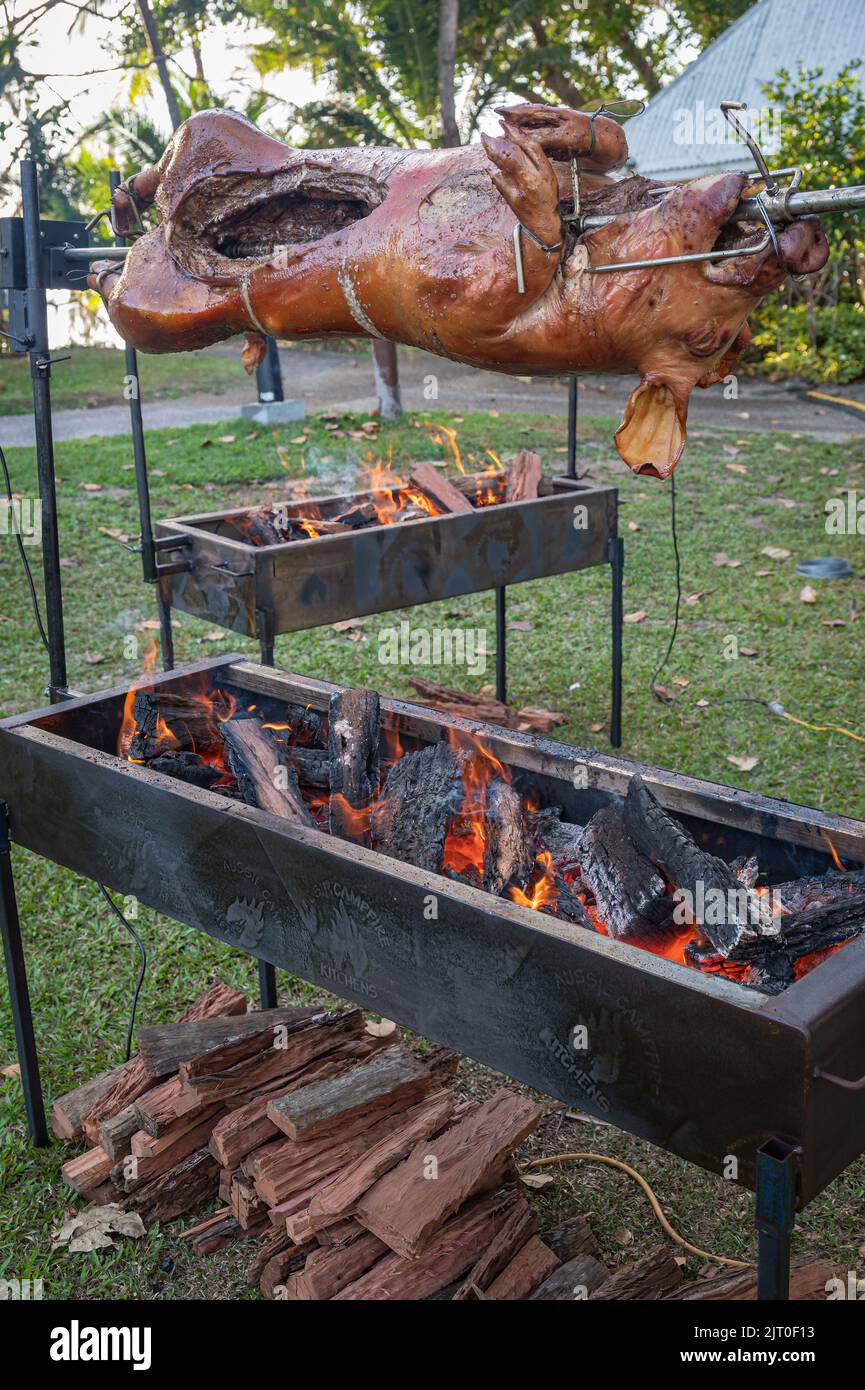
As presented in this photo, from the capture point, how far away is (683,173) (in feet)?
56.6

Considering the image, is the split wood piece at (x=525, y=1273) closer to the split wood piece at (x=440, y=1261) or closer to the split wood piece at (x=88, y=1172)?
the split wood piece at (x=440, y=1261)

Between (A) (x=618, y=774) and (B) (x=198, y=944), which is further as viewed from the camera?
(B) (x=198, y=944)

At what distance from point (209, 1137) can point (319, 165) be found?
7.51 ft

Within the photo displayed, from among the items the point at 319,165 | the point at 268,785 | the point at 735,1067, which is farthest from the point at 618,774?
the point at 319,165

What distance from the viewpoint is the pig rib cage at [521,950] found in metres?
1.72

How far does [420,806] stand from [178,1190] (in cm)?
113

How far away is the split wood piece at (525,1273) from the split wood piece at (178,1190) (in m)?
0.80

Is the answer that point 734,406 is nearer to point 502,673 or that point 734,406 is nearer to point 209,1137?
point 502,673

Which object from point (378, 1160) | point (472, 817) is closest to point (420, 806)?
point (472, 817)

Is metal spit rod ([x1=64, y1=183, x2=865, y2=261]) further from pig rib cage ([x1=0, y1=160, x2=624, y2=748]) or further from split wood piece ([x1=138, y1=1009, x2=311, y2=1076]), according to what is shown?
split wood piece ([x1=138, y1=1009, x2=311, y2=1076])

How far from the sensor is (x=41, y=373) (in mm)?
2984

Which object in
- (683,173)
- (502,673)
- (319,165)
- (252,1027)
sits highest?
(683,173)

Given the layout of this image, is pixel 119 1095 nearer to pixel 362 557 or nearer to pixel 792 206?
pixel 362 557

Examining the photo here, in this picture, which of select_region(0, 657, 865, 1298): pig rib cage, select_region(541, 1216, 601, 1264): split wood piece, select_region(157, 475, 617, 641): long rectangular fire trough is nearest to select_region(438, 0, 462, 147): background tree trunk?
select_region(157, 475, 617, 641): long rectangular fire trough
